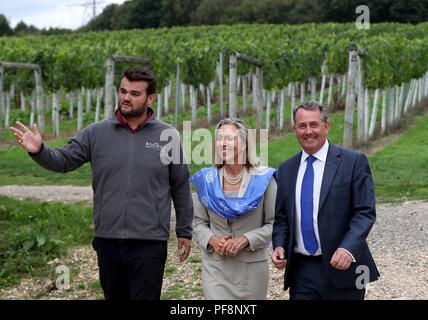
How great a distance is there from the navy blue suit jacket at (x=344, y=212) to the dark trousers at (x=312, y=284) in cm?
5

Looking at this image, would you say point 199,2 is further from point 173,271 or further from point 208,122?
point 173,271

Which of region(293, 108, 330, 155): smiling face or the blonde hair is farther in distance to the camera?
the blonde hair

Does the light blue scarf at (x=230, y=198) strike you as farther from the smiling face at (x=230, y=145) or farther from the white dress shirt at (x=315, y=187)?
the white dress shirt at (x=315, y=187)

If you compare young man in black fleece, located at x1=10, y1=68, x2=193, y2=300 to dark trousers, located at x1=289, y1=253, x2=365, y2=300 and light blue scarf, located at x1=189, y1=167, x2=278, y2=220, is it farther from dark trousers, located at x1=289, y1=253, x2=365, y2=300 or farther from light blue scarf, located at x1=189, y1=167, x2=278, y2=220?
dark trousers, located at x1=289, y1=253, x2=365, y2=300

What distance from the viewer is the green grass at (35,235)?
728 centimetres

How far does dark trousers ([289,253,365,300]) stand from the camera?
→ 356cm

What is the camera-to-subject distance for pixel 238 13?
76.9 m

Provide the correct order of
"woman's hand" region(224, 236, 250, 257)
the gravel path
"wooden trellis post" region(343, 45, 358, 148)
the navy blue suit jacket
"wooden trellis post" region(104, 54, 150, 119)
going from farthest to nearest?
Result: "wooden trellis post" region(343, 45, 358, 148), "wooden trellis post" region(104, 54, 150, 119), the gravel path, "woman's hand" region(224, 236, 250, 257), the navy blue suit jacket

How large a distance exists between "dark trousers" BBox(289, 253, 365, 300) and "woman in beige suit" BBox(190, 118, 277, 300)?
11.3 inches

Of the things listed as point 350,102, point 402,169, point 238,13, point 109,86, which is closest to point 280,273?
point 402,169

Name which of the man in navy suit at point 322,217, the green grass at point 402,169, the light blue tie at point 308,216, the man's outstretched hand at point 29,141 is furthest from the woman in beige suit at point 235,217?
the green grass at point 402,169

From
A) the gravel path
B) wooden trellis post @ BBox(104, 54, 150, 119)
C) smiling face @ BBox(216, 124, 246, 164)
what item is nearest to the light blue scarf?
smiling face @ BBox(216, 124, 246, 164)

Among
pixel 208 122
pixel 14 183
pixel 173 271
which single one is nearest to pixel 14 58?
pixel 208 122
